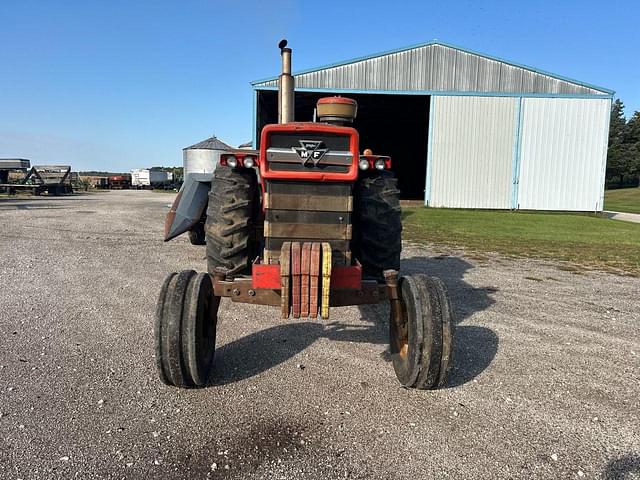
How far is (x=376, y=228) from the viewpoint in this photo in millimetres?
4566

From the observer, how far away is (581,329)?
5449 millimetres

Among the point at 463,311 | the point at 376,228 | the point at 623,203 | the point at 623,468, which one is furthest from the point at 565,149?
the point at 623,203

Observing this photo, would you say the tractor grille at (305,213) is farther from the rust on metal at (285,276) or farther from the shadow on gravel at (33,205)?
the shadow on gravel at (33,205)

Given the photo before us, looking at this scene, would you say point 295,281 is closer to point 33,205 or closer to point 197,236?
point 197,236

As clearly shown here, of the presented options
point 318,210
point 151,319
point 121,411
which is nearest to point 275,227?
point 318,210

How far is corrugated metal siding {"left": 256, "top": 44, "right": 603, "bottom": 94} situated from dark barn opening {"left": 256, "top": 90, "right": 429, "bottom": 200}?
32.6 inches

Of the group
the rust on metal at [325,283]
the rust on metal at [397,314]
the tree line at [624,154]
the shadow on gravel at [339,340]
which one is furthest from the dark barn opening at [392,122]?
the tree line at [624,154]

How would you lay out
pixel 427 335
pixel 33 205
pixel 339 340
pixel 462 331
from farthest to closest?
pixel 33 205 → pixel 462 331 → pixel 339 340 → pixel 427 335

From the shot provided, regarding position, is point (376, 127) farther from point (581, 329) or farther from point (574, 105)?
point (581, 329)

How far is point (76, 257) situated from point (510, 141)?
20034 millimetres

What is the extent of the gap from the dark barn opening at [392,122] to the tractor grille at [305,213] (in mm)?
20246

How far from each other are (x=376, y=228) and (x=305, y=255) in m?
1.18

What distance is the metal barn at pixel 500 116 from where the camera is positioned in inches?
894

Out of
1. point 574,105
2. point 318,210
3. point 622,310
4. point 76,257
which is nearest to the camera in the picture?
Answer: point 318,210
